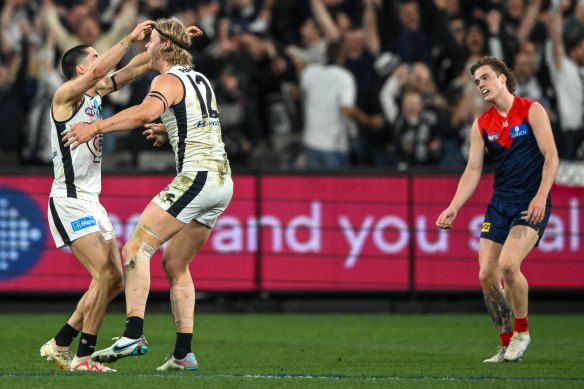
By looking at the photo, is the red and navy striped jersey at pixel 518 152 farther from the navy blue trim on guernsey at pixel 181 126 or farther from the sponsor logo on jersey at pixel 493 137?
the navy blue trim on guernsey at pixel 181 126

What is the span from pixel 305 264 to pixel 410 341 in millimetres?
3219

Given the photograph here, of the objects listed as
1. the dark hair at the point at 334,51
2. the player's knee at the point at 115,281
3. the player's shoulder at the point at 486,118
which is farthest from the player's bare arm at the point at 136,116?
the dark hair at the point at 334,51

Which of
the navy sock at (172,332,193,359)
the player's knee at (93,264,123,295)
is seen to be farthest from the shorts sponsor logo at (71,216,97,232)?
the navy sock at (172,332,193,359)

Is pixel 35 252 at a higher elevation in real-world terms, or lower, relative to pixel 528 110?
Result: lower

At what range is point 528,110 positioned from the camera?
10.8 meters

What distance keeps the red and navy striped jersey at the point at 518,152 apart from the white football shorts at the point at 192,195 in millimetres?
2630

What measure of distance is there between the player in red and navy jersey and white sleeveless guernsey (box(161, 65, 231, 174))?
2.28 metres

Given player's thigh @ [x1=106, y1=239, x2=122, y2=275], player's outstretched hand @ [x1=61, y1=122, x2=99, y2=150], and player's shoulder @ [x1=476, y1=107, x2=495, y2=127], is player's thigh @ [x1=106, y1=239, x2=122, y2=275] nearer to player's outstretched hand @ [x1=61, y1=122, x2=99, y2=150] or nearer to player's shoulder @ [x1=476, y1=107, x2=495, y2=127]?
player's outstretched hand @ [x1=61, y1=122, x2=99, y2=150]

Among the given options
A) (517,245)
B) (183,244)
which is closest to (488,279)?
(517,245)

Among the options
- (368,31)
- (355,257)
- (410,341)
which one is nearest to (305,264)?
(355,257)

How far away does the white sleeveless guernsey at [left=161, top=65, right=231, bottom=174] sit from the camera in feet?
31.2

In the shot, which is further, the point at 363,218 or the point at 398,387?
the point at 363,218

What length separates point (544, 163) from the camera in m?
10.6

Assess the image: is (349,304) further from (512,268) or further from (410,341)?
(512,268)
